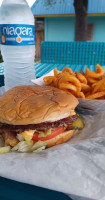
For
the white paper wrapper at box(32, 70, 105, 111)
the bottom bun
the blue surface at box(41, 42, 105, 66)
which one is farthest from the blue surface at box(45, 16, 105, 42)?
the bottom bun

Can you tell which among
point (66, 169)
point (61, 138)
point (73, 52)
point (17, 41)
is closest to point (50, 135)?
point (61, 138)

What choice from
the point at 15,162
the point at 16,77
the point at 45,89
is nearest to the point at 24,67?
the point at 16,77

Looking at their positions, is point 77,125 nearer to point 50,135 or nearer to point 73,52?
point 50,135

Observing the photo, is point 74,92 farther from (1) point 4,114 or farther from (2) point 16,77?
(2) point 16,77

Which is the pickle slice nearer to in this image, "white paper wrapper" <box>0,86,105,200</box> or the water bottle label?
"white paper wrapper" <box>0,86,105,200</box>

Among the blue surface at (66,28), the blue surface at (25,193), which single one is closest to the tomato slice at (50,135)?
the blue surface at (25,193)

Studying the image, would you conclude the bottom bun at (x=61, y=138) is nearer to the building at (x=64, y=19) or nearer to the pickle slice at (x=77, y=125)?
the pickle slice at (x=77, y=125)
